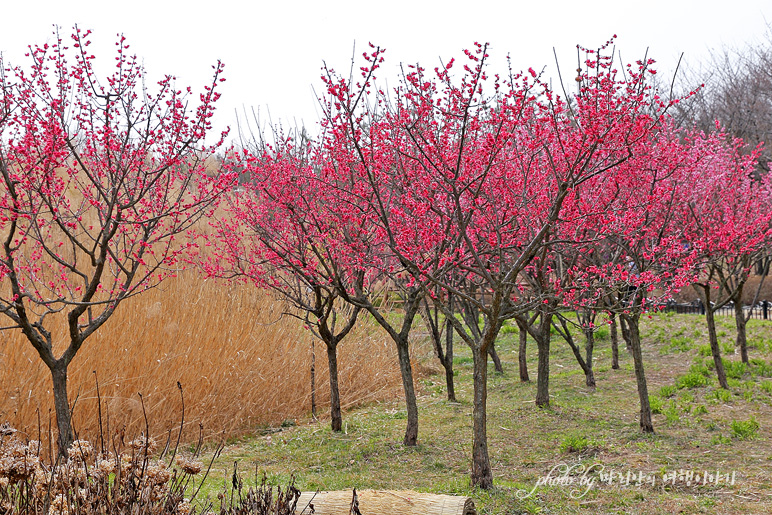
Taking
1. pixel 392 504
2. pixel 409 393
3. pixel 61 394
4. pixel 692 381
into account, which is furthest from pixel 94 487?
pixel 692 381

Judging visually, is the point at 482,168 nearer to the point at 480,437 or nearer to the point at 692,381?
the point at 480,437

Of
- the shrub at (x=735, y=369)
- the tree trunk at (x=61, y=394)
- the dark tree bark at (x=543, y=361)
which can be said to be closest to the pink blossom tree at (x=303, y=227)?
the tree trunk at (x=61, y=394)

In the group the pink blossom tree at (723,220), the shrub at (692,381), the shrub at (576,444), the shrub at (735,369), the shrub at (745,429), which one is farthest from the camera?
the shrub at (735,369)

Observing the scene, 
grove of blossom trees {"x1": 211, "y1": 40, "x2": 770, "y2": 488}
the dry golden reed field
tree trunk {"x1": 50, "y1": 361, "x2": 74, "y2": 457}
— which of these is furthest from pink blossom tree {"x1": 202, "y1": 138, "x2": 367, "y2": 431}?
tree trunk {"x1": 50, "y1": 361, "x2": 74, "y2": 457}

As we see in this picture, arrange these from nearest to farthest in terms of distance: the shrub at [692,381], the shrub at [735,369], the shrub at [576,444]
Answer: the shrub at [576,444], the shrub at [692,381], the shrub at [735,369]

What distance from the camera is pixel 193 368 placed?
7.84 m

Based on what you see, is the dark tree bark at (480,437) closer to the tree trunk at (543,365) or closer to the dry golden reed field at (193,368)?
the tree trunk at (543,365)

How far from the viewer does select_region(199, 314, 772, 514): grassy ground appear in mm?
5188

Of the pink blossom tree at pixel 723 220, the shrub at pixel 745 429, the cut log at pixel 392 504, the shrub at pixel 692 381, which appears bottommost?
the shrub at pixel 745 429

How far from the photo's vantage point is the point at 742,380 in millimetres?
9484

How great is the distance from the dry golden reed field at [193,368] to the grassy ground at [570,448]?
20.3 inches

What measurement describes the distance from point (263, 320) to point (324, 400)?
151 centimetres

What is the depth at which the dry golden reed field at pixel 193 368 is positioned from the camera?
22.5 ft

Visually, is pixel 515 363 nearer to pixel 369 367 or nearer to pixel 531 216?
pixel 369 367
